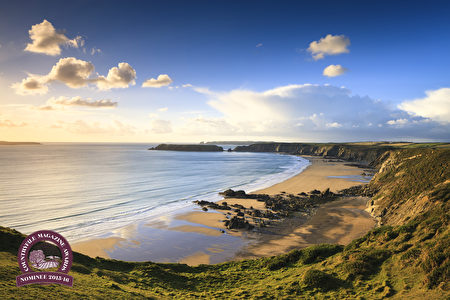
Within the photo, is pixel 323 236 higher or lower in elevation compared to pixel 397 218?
lower

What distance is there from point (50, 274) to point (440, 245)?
67.2ft

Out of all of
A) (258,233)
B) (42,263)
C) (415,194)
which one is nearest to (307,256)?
(258,233)

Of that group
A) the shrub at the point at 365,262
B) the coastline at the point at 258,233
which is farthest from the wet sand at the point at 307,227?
the shrub at the point at 365,262

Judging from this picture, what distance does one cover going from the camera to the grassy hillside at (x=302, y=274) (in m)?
10.6

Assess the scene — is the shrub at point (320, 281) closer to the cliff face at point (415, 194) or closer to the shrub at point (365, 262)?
the shrub at point (365, 262)

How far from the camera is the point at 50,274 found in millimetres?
11070

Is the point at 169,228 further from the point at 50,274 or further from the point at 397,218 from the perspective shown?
the point at 397,218

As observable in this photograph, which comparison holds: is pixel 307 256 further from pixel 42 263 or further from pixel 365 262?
pixel 42 263

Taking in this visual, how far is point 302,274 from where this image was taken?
1527 cm

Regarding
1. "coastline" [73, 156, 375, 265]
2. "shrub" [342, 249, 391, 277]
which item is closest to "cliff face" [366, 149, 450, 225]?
"coastline" [73, 156, 375, 265]

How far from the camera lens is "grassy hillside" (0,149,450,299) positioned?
10.6 m

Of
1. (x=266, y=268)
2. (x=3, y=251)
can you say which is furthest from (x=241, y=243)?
(x=3, y=251)

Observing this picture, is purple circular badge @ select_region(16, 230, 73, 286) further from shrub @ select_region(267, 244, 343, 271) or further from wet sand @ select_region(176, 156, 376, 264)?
shrub @ select_region(267, 244, 343, 271)

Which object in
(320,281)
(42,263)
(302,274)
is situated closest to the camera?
(42,263)
